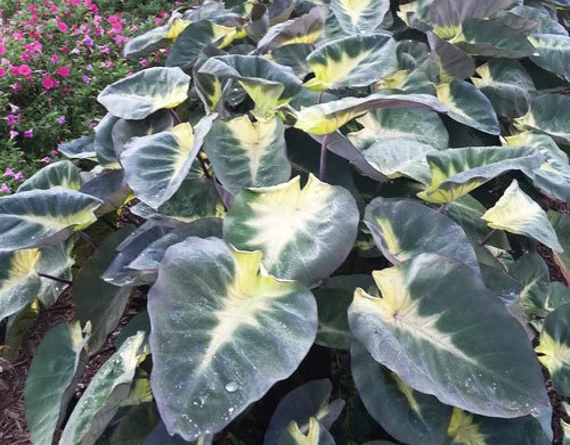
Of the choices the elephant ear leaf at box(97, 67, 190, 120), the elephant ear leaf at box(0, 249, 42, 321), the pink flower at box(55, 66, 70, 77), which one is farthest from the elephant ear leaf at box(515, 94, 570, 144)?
the pink flower at box(55, 66, 70, 77)

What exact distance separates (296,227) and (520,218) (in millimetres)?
435

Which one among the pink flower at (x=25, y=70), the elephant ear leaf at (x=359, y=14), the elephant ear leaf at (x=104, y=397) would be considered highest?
the elephant ear leaf at (x=359, y=14)

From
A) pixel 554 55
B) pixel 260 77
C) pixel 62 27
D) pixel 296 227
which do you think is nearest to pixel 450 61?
pixel 554 55

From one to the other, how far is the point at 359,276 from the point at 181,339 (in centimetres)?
42

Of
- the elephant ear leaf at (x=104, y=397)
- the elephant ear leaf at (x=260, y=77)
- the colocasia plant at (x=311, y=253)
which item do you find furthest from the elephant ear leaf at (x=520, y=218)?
the elephant ear leaf at (x=104, y=397)

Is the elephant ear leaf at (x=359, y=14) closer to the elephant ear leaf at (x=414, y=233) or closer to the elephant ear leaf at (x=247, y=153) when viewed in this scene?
the elephant ear leaf at (x=247, y=153)

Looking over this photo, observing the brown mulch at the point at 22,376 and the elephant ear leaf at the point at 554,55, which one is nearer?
the brown mulch at the point at 22,376

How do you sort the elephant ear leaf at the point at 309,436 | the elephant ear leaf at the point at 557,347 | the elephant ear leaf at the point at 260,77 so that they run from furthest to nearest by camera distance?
1. the elephant ear leaf at the point at 260,77
2. the elephant ear leaf at the point at 557,347
3. the elephant ear leaf at the point at 309,436

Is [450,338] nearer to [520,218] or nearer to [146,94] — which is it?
[520,218]

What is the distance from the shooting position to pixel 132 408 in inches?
42.6

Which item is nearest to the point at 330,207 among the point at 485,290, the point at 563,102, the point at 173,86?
the point at 485,290

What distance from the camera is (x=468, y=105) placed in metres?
1.53

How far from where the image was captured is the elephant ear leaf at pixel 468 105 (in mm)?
1471

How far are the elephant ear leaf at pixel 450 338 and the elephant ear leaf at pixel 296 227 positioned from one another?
8 centimetres
